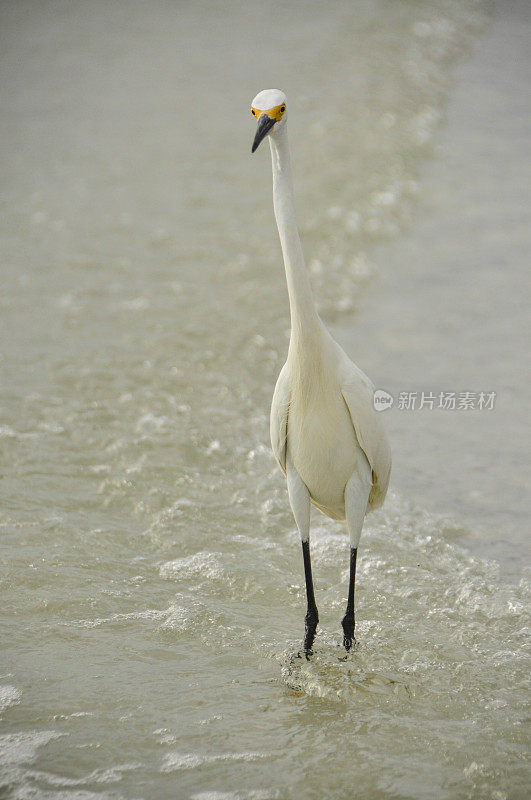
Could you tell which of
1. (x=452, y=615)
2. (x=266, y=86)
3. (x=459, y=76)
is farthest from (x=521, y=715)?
(x=459, y=76)

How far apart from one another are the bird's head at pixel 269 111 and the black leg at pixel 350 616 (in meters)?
1.56

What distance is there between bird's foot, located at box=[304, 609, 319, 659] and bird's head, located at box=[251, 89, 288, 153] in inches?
70.0

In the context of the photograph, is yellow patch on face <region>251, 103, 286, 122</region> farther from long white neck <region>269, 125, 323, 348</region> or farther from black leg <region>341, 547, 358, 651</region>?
black leg <region>341, 547, 358, 651</region>

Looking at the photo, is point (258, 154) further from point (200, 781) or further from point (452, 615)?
point (200, 781)

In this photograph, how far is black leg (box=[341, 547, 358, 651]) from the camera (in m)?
3.23

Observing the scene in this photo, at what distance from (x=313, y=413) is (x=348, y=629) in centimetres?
91

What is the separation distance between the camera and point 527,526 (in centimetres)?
425

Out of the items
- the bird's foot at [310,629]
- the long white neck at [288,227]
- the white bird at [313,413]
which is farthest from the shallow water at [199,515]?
the long white neck at [288,227]

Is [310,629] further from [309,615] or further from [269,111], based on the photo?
[269,111]

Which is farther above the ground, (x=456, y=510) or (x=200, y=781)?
(x=200, y=781)

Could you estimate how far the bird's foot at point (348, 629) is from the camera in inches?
129

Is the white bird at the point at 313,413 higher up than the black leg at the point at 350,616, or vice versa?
the white bird at the point at 313,413

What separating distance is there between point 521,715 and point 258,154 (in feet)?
25.0

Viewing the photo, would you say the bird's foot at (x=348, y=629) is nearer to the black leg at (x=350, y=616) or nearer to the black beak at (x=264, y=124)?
the black leg at (x=350, y=616)
